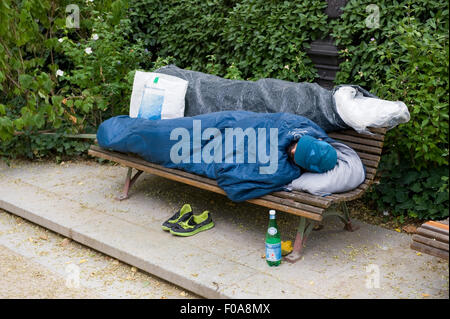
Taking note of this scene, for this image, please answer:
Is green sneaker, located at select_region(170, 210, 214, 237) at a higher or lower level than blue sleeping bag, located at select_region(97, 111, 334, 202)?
lower

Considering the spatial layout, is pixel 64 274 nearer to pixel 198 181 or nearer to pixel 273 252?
pixel 198 181

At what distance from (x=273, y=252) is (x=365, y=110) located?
1218 millimetres

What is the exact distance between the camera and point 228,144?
169 inches

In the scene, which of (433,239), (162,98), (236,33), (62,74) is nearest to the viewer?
(433,239)

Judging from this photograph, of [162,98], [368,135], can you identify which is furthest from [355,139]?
[162,98]

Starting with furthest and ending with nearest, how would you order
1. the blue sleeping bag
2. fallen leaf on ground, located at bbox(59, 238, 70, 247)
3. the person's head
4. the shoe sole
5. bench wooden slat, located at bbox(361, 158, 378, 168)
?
fallen leaf on ground, located at bbox(59, 238, 70, 247) → the shoe sole → bench wooden slat, located at bbox(361, 158, 378, 168) → the blue sleeping bag → the person's head

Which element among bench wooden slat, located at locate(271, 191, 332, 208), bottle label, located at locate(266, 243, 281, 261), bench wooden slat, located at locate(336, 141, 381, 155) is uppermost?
bench wooden slat, located at locate(336, 141, 381, 155)

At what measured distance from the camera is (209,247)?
418 centimetres

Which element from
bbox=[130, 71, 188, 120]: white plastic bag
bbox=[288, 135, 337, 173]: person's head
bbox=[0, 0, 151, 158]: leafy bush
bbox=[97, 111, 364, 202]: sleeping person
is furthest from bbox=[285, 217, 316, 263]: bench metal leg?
bbox=[0, 0, 151, 158]: leafy bush

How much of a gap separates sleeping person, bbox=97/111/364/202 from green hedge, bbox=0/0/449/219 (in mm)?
720

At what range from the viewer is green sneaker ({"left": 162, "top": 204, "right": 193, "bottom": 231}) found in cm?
447

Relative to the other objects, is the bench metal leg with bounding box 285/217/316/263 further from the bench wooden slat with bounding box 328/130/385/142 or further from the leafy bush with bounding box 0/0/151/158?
the leafy bush with bounding box 0/0/151/158

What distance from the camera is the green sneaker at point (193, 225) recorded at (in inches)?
172

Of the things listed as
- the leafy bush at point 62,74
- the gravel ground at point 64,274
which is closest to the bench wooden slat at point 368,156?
the gravel ground at point 64,274
